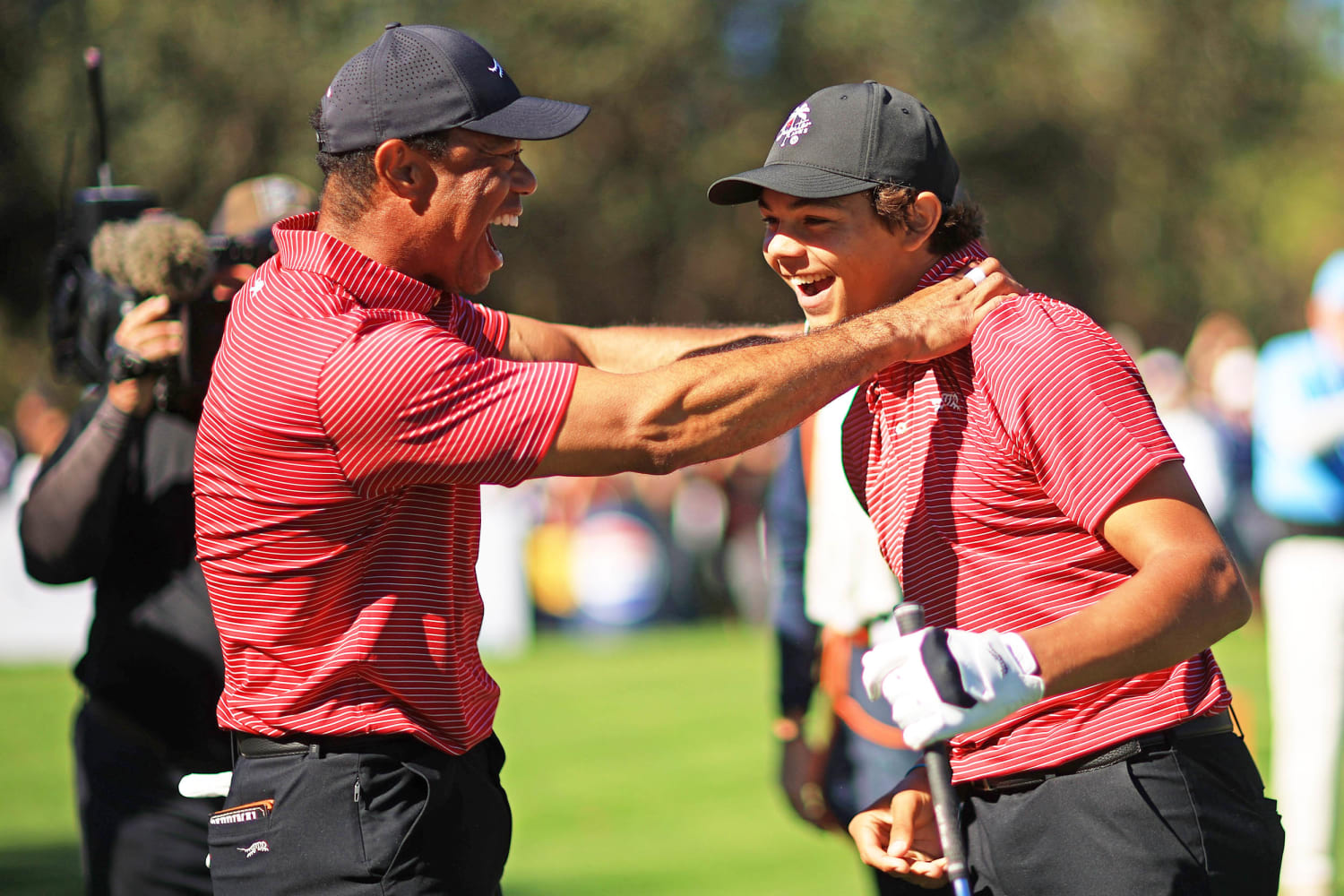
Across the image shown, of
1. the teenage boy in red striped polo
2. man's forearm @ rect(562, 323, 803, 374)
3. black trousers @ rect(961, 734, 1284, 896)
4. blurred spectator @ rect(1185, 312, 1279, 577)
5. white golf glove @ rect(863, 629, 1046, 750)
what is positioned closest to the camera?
white golf glove @ rect(863, 629, 1046, 750)

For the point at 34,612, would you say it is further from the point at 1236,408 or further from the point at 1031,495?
the point at 1031,495

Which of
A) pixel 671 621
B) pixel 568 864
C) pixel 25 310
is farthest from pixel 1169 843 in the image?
pixel 25 310

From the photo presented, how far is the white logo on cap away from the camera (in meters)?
3.12

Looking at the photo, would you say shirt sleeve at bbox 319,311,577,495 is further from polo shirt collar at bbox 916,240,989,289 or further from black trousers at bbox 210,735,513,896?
polo shirt collar at bbox 916,240,989,289

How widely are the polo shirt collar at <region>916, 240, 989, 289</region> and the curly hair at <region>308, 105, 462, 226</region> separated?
1.08 m

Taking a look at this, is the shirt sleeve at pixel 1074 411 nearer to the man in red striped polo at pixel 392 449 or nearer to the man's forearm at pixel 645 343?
the man in red striped polo at pixel 392 449

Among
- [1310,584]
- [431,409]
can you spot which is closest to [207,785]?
[431,409]

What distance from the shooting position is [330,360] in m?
2.77

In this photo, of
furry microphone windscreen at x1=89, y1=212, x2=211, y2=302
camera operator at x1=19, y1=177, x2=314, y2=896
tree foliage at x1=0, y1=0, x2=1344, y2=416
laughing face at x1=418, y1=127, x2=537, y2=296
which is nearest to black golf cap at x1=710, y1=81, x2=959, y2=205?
laughing face at x1=418, y1=127, x2=537, y2=296

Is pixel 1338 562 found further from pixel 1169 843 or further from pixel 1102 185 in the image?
pixel 1102 185

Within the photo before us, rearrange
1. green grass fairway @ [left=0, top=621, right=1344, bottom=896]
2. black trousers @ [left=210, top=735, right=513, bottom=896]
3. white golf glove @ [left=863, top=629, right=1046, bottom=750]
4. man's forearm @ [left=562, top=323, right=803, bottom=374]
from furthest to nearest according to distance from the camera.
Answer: green grass fairway @ [left=0, top=621, right=1344, bottom=896]
man's forearm @ [left=562, top=323, right=803, bottom=374]
black trousers @ [left=210, top=735, right=513, bottom=896]
white golf glove @ [left=863, top=629, right=1046, bottom=750]

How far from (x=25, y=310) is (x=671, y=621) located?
14123 millimetres

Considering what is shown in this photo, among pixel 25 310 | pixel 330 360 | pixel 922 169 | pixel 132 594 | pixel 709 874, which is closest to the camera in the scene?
pixel 330 360

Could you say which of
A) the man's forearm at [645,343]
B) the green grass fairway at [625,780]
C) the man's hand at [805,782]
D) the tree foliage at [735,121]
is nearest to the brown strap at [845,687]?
the man's hand at [805,782]
